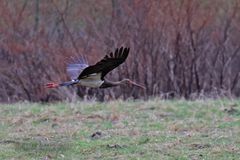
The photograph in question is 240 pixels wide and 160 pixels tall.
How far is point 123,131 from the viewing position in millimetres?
9609

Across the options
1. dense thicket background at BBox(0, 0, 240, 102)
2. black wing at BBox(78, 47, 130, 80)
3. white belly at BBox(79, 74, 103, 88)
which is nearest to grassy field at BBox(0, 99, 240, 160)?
white belly at BBox(79, 74, 103, 88)

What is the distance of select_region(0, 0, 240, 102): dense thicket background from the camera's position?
54.2 feet

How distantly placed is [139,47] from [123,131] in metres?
7.19

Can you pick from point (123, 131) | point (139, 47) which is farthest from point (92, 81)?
point (139, 47)

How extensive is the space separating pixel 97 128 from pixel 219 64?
7.56 metres

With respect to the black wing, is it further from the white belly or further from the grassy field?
the grassy field

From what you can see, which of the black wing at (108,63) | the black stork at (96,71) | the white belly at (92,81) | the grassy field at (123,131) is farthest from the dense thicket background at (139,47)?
the black wing at (108,63)

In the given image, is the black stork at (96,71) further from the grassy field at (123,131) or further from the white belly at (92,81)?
the grassy field at (123,131)

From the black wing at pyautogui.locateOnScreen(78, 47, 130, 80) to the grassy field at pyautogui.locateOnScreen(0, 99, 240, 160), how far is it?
30.7 inches

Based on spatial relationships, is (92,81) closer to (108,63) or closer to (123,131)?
(108,63)

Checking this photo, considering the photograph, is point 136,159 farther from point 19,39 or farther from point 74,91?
point 19,39

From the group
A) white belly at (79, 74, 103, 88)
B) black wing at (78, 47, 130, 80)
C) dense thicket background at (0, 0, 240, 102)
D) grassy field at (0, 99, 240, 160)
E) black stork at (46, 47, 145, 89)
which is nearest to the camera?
grassy field at (0, 99, 240, 160)

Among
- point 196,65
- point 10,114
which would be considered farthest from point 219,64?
point 10,114

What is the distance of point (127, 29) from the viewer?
16844mm
